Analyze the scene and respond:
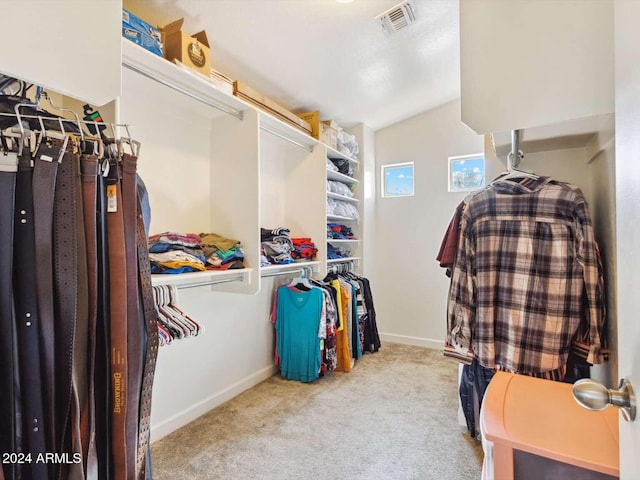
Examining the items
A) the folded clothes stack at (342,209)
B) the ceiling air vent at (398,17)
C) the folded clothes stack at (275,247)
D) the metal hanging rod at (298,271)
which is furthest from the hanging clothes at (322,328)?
the ceiling air vent at (398,17)

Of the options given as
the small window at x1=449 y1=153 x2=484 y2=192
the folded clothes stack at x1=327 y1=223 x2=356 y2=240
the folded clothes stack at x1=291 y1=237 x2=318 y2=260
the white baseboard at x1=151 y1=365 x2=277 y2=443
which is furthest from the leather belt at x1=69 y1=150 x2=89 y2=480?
the small window at x1=449 y1=153 x2=484 y2=192

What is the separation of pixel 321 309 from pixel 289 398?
29.7 inches

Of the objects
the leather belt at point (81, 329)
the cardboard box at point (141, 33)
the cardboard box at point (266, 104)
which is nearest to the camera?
the leather belt at point (81, 329)

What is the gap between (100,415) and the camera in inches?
38.2

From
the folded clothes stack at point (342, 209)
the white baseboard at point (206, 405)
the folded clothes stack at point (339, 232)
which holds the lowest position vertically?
the white baseboard at point (206, 405)

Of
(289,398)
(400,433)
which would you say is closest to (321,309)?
(289,398)

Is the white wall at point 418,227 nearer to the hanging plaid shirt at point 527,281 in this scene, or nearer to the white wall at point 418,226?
the white wall at point 418,226

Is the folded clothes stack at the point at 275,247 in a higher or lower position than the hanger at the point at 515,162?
lower

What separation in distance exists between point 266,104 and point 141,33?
1104 millimetres

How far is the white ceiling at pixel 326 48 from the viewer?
1962 mm

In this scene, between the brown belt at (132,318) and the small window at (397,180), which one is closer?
the brown belt at (132,318)

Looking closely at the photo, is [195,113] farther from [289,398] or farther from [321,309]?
[289,398]

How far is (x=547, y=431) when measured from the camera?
0.93 m

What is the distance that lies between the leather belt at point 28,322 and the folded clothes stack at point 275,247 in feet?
5.79
